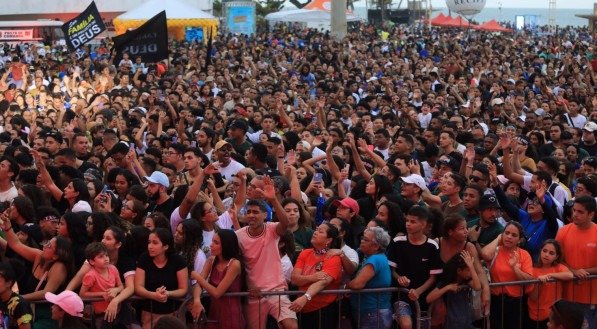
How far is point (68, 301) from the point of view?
7.38 m

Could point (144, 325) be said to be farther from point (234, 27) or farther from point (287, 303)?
point (234, 27)

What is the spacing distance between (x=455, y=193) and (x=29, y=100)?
11385mm

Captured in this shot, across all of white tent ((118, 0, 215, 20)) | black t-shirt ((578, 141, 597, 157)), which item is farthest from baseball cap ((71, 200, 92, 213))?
white tent ((118, 0, 215, 20))

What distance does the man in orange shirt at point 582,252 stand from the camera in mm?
8445

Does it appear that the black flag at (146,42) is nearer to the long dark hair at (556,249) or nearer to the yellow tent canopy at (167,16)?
the yellow tent canopy at (167,16)

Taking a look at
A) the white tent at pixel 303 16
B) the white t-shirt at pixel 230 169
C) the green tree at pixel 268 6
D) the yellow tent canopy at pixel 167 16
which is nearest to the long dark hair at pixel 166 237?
the white t-shirt at pixel 230 169

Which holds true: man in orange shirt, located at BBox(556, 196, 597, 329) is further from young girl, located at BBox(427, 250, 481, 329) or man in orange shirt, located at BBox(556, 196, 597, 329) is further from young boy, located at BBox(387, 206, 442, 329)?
young boy, located at BBox(387, 206, 442, 329)

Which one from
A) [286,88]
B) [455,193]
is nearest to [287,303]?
[455,193]

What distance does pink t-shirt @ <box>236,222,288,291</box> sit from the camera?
8.00 m

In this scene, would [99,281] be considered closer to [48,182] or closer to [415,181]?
[48,182]

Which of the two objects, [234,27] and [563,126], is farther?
[234,27]

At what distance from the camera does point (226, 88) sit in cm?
2256

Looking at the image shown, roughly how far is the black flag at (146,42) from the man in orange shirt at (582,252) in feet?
49.2

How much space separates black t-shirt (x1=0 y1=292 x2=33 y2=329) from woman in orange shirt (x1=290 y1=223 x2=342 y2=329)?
65.4 inches
